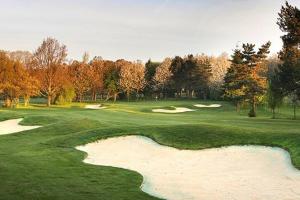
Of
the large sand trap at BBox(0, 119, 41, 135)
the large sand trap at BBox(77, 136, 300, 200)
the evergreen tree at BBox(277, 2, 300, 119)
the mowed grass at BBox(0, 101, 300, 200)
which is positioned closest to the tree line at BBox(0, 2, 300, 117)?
the evergreen tree at BBox(277, 2, 300, 119)

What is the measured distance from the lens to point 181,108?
7350cm

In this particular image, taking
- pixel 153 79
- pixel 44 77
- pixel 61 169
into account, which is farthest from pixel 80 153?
pixel 153 79

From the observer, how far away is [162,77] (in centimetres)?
11988

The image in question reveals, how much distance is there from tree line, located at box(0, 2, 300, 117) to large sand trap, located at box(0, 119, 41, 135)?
88.8 ft

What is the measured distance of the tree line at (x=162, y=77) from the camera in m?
52.5

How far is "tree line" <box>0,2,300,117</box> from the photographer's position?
172 feet

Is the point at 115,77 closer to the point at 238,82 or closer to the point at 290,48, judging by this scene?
the point at 238,82

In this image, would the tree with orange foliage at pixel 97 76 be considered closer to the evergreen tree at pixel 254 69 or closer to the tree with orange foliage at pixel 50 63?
the tree with orange foliage at pixel 50 63

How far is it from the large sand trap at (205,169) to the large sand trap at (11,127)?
476 inches

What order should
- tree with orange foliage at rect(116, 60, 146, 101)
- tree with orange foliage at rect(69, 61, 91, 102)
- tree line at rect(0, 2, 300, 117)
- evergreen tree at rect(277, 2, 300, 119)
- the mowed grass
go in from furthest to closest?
tree with orange foliage at rect(116, 60, 146, 101) → tree with orange foliage at rect(69, 61, 91, 102) → tree line at rect(0, 2, 300, 117) → evergreen tree at rect(277, 2, 300, 119) → the mowed grass

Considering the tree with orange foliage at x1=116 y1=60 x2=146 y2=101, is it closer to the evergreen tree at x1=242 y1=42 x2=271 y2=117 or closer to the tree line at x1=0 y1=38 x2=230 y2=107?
the tree line at x1=0 y1=38 x2=230 y2=107

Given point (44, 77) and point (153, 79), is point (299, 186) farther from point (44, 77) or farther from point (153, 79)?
point (153, 79)

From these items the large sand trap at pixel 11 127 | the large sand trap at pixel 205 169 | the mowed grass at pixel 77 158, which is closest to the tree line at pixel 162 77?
the mowed grass at pixel 77 158

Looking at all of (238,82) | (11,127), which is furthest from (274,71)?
(11,127)
